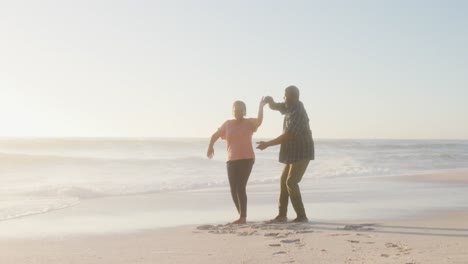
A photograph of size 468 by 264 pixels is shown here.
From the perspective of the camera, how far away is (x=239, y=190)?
7.39m

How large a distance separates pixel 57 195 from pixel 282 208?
248 inches

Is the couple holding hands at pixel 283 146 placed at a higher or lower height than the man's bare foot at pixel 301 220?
higher

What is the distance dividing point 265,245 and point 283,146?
2.08 m

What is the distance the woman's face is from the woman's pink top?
2.6 inches

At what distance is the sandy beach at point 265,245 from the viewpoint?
487 cm

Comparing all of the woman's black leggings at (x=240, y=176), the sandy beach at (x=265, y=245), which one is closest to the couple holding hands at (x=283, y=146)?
the woman's black leggings at (x=240, y=176)

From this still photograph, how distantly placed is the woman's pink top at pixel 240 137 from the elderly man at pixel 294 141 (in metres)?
0.23

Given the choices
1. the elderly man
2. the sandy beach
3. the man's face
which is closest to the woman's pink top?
the elderly man

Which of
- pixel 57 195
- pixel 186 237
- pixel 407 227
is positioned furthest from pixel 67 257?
pixel 57 195

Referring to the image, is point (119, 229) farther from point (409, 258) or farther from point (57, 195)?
point (57, 195)

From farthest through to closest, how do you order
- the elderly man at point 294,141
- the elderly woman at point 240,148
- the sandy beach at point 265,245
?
1. the elderly woman at point 240,148
2. the elderly man at point 294,141
3. the sandy beach at point 265,245

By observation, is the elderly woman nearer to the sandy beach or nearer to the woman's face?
the woman's face

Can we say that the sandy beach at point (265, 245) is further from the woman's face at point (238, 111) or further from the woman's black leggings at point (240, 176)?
the woman's face at point (238, 111)

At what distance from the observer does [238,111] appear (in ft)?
24.2
